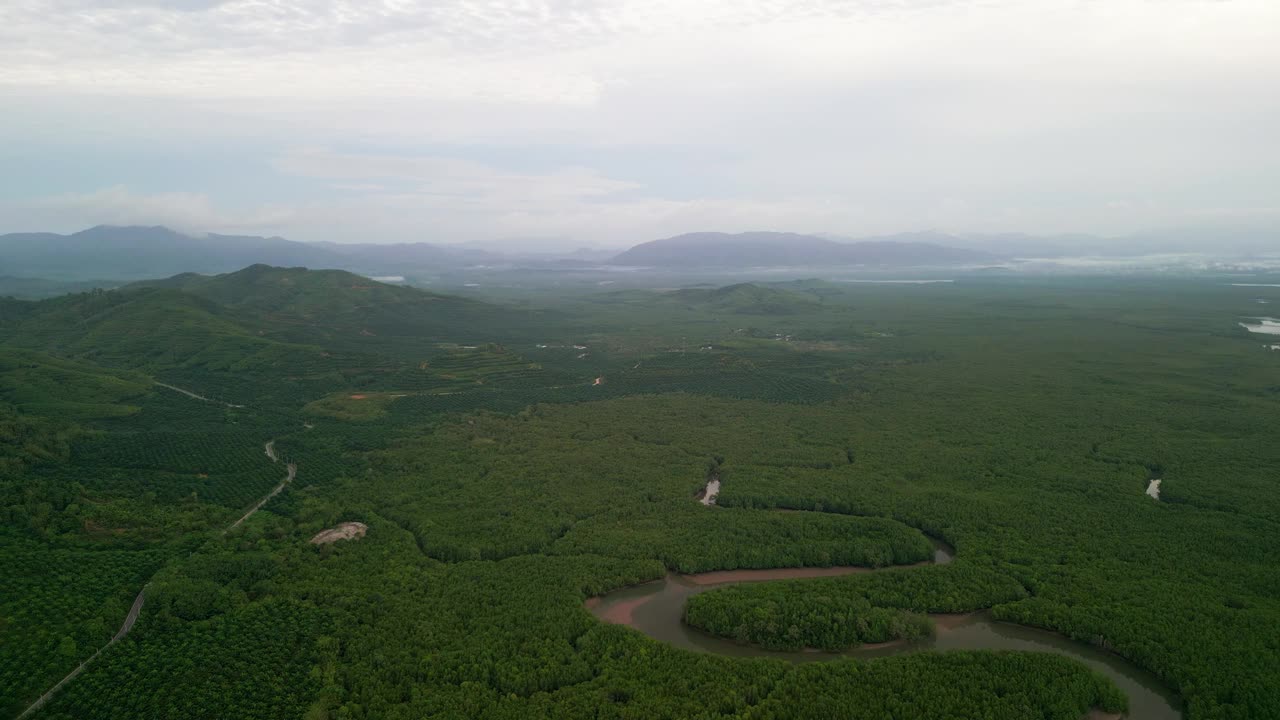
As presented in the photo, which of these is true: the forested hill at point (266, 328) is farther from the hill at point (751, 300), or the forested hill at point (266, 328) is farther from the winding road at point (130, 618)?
the hill at point (751, 300)

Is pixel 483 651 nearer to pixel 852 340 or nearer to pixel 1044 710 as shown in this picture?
pixel 1044 710

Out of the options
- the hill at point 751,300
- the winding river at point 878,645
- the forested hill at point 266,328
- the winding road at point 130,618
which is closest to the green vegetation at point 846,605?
the winding river at point 878,645

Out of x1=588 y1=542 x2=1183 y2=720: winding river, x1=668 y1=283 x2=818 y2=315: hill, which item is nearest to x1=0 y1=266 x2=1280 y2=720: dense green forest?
x1=588 y1=542 x2=1183 y2=720: winding river

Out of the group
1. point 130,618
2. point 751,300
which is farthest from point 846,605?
point 751,300

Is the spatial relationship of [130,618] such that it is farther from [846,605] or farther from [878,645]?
[878,645]

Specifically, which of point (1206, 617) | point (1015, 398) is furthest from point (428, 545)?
point (1015, 398)

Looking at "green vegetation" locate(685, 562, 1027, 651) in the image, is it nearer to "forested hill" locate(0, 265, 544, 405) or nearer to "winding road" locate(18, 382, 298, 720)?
"winding road" locate(18, 382, 298, 720)
